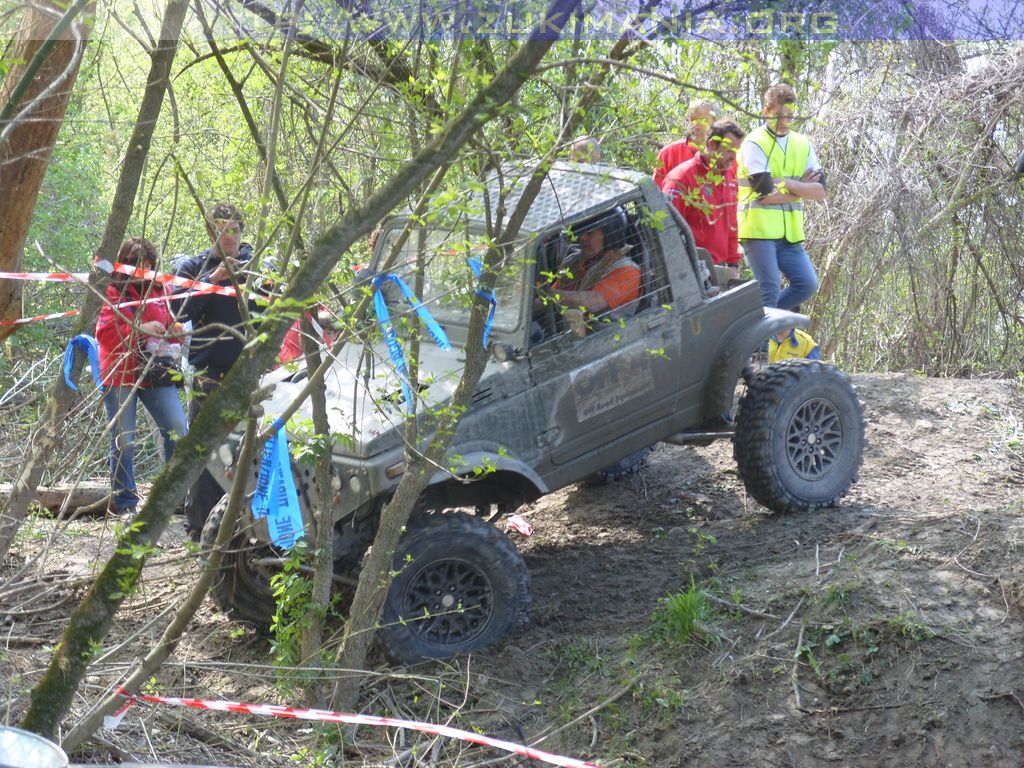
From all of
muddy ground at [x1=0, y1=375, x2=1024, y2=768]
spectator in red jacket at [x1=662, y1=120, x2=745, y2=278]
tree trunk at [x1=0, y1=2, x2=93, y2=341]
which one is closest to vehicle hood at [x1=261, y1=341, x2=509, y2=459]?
muddy ground at [x1=0, y1=375, x2=1024, y2=768]

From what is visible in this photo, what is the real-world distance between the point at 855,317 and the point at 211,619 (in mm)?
6956

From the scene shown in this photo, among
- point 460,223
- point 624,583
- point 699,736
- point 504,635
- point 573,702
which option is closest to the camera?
point 460,223

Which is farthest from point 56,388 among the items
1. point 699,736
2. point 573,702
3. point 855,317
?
point 855,317

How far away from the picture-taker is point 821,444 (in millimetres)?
6633

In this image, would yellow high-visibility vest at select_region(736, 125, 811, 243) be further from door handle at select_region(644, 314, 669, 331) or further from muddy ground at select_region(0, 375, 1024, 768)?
muddy ground at select_region(0, 375, 1024, 768)

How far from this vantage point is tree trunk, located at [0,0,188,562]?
15.9 feet

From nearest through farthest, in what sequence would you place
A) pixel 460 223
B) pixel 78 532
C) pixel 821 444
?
1. pixel 460 223
2. pixel 821 444
3. pixel 78 532

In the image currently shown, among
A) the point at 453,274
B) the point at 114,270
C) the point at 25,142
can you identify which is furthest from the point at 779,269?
the point at 25,142

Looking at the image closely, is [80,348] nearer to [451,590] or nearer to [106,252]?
[106,252]

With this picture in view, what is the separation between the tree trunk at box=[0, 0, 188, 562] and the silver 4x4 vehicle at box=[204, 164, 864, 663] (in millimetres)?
824

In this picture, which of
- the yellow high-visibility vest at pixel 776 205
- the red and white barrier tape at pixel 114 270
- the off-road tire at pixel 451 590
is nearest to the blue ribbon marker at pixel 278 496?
the off-road tire at pixel 451 590

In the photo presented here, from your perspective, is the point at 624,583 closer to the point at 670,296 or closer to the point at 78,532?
the point at 670,296

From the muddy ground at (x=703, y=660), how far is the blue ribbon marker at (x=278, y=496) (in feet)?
1.53

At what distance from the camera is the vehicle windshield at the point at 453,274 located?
15.0 feet
